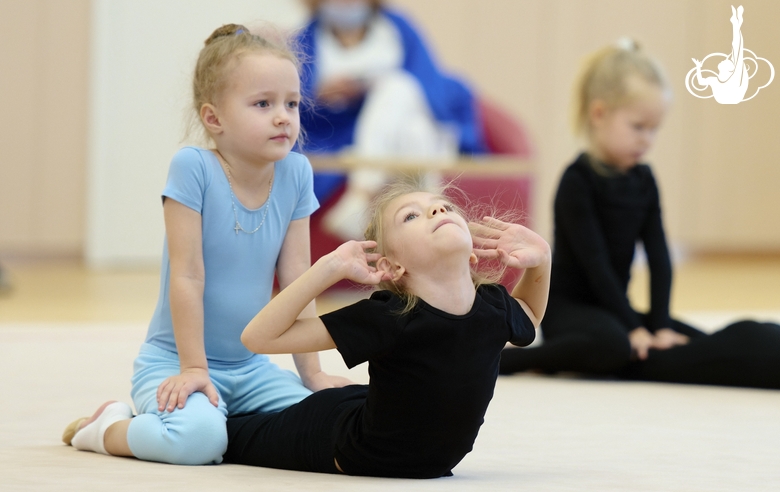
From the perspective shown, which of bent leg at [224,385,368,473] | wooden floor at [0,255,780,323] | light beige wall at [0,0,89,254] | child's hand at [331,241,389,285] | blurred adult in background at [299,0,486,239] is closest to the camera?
child's hand at [331,241,389,285]

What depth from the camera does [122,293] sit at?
352cm

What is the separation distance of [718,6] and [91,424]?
4.94 m

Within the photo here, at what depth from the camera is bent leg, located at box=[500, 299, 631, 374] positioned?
78.2 inches

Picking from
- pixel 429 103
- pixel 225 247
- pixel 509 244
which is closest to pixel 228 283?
pixel 225 247

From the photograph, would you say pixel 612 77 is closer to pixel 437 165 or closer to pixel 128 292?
pixel 437 165

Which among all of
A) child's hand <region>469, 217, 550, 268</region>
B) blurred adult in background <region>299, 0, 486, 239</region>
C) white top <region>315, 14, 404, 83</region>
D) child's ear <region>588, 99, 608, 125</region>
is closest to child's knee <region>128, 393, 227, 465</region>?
child's hand <region>469, 217, 550, 268</region>

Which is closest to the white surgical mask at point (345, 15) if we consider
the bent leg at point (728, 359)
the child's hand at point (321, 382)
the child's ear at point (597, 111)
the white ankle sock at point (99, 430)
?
the child's ear at point (597, 111)

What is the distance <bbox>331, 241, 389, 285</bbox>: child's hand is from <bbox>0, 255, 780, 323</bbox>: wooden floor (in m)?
1.25

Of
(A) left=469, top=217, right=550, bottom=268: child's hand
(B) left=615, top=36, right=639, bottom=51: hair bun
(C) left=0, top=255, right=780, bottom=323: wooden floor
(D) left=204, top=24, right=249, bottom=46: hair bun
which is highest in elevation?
(B) left=615, top=36, right=639, bottom=51: hair bun

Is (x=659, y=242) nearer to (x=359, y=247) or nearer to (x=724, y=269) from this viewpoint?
(x=359, y=247)

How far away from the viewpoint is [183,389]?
121 cm

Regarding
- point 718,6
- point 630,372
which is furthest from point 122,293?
point 718,6

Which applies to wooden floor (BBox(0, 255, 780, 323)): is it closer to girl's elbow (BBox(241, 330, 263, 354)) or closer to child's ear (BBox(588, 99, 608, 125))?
child's ear (BBox(588, 99, 608, 125))

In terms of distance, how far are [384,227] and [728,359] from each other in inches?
43.2
